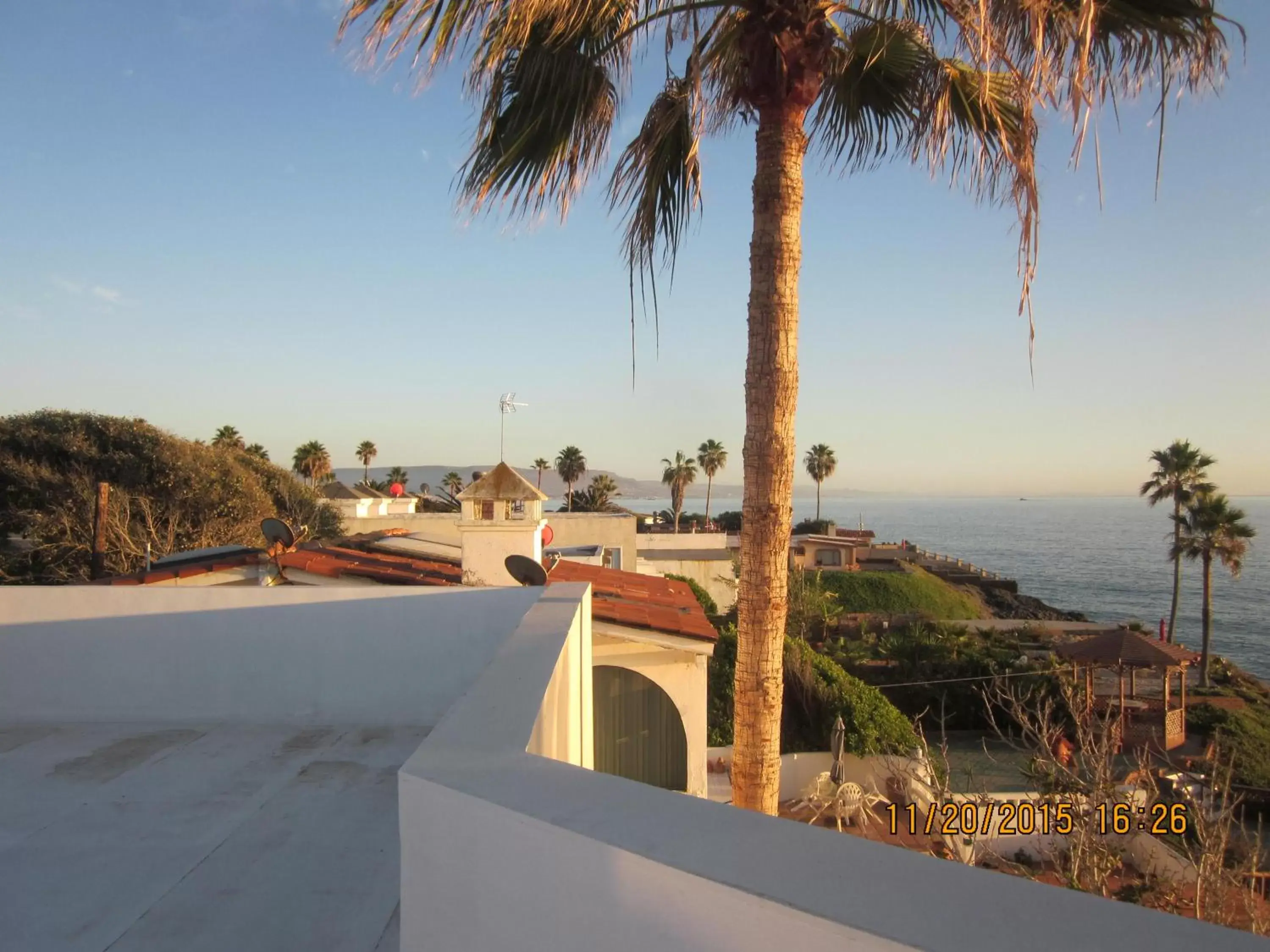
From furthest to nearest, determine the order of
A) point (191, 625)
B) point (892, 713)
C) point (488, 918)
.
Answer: point (892, 713) < point (191, 625) < point (488, 918)

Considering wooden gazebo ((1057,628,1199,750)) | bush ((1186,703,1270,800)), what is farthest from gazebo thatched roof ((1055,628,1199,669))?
bush ((1186,703,1270,800))

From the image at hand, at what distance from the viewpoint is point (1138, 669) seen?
21859mm

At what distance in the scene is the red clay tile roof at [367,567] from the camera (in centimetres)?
852

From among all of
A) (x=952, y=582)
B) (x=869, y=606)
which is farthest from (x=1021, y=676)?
(x=952, y=582)

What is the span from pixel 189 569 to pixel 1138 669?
22705 millimetres

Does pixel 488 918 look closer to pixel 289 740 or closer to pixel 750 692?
pixel 289 740

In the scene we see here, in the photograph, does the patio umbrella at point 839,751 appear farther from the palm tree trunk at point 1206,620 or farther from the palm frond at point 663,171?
the palm tree trunk at point 1206,620

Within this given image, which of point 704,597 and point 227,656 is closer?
point 227,656

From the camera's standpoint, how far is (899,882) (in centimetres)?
120

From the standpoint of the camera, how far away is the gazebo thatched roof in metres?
19.0

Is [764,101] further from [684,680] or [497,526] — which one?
[684,680]

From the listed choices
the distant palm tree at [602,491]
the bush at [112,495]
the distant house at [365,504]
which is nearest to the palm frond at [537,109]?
the bush at [112,495]

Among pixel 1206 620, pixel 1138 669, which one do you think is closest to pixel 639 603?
pixel 1138 669

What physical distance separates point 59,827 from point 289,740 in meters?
1.23
